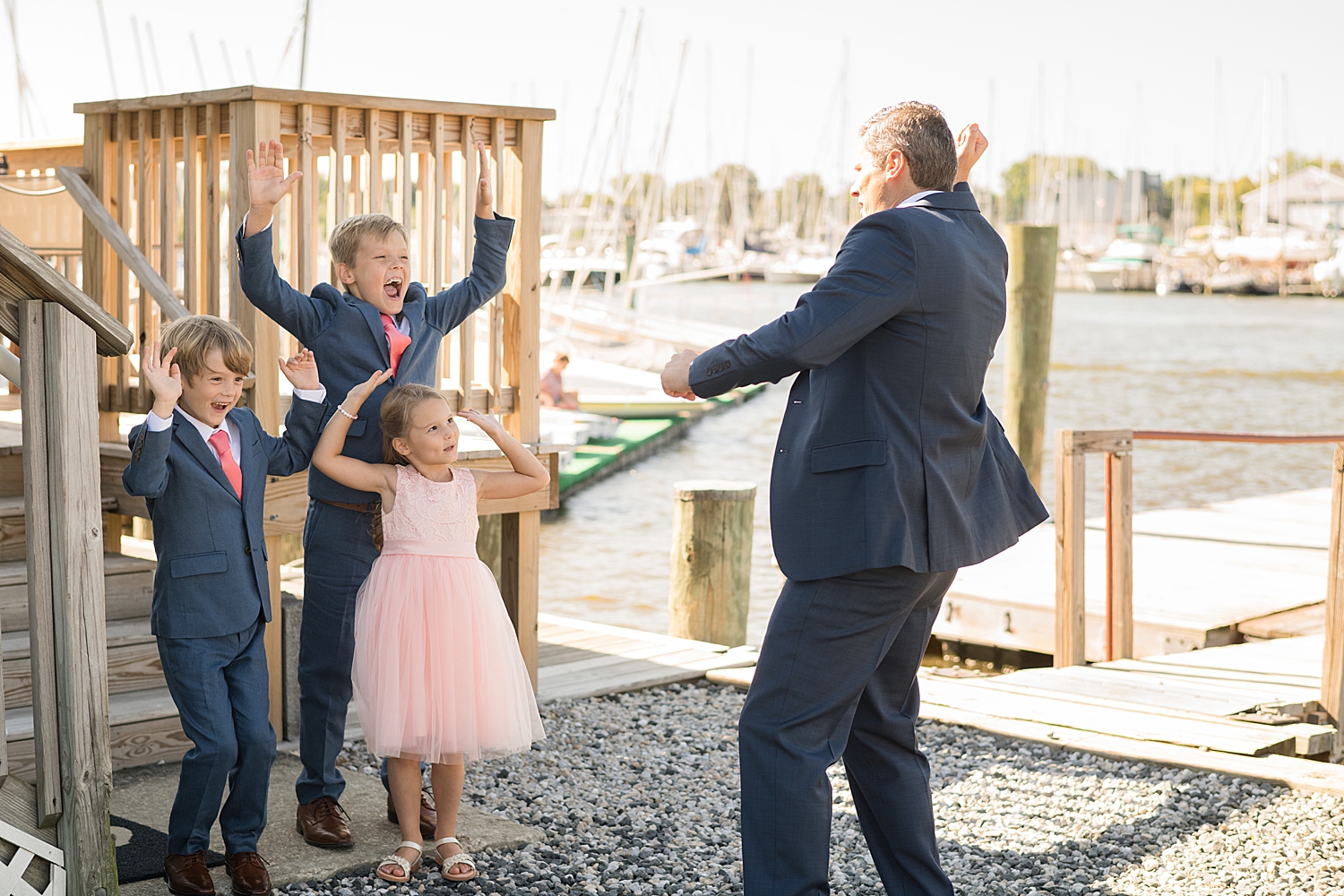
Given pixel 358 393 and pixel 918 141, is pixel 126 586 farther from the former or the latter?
pixel 918 141

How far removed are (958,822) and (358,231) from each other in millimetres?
2477

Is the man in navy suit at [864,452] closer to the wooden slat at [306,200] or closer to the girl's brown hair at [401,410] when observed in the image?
the girl's brown hair at [401,410]

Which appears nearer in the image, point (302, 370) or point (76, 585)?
point (76, 585)

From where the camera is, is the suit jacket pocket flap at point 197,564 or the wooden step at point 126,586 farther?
the wooden step at point 126,586

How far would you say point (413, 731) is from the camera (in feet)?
11.7

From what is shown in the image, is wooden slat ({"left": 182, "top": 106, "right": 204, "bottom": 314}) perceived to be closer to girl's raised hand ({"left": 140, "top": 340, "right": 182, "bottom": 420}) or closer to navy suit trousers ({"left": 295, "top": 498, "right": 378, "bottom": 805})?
navy suit trousers ({"left": 295, "top": 498, "right": 378, "bottom": 805})

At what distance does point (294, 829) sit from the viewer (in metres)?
3.99

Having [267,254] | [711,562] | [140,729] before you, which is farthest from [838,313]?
[711,562]

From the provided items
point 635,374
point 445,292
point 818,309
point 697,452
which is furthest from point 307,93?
point 635,374

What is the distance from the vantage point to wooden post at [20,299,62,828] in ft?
9.89

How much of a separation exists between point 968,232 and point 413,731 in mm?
1812

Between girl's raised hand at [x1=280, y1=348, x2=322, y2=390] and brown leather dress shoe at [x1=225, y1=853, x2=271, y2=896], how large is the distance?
3.89 ft

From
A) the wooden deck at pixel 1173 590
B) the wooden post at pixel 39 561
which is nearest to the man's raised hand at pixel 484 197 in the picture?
the wooden post at pixel 39 561

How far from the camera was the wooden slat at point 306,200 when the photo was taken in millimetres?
4777
